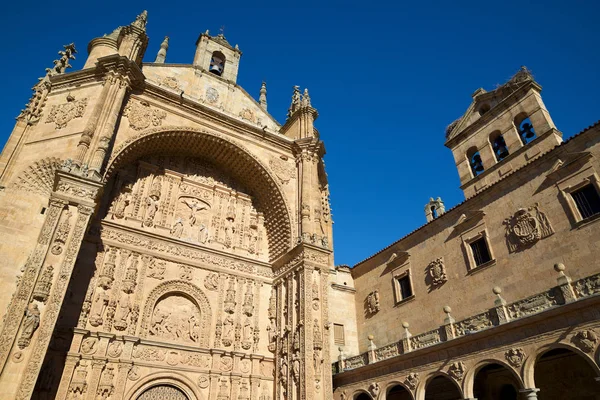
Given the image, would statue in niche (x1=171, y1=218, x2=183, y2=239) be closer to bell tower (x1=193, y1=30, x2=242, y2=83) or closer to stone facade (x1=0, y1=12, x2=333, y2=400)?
stone facade (x1=0, y1=12, x2=333, y2=400)

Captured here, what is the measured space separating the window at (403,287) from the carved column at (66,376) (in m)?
11.5

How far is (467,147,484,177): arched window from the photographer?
20516 mm

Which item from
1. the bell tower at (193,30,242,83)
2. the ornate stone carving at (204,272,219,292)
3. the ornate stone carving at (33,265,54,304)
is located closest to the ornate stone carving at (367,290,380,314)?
the ornate stone carving at (204,272,219,292)

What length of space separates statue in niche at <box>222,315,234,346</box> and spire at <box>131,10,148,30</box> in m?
11.2

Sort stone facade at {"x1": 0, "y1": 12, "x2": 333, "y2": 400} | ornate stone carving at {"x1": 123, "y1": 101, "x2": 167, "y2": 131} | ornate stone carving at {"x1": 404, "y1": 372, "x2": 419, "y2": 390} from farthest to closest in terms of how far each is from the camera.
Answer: ornate stone carving at {"x1": 123, "y1": 101, "x2": 167, "y2": 131} < ornate stone carving at {"x1": 404, "y1": 372, "x2": 419, "y2": 390} < stone facade at {"x1": 0, "y1": 12, "x2": 333, "y2": 400}

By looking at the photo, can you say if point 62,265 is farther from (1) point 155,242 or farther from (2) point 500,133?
(2) point 500,133

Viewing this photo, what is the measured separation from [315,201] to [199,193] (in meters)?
4.49

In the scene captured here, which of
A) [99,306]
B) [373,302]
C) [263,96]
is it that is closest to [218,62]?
[263,96]

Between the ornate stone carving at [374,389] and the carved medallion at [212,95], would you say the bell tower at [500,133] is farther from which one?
the carved medallion at [212,95]

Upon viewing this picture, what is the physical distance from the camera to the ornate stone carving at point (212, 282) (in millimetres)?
13266

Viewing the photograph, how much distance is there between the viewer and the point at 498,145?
65.1ft

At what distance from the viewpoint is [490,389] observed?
13.2 metres

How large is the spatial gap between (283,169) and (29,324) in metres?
9.99

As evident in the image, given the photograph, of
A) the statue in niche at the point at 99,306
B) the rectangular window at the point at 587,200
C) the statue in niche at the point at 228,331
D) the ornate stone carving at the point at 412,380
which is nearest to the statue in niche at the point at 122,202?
the statue in niche at the point at 99,306
